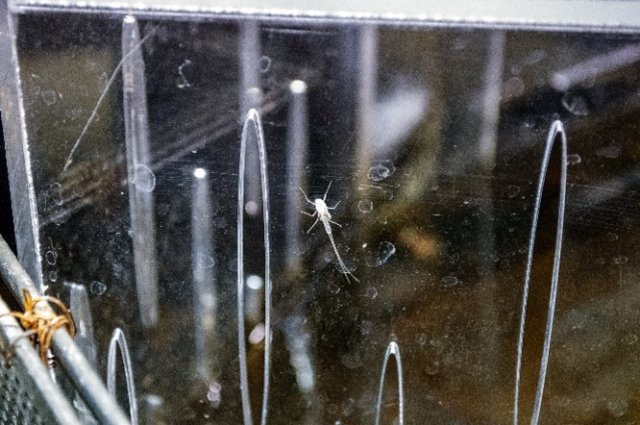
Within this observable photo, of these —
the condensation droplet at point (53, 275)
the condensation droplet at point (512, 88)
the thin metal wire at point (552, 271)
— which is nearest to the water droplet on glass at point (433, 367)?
the thin metal wire at point (552, 271)

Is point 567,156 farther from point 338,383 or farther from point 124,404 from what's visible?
point 124,404

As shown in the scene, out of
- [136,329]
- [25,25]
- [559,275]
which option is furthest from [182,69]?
[559,275]

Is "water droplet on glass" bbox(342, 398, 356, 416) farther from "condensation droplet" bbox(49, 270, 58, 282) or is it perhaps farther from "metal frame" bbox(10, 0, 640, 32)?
"metal frame" bbox(10, 0, 640, 32)

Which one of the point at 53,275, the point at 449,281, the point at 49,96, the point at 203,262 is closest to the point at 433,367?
the point at 449,281

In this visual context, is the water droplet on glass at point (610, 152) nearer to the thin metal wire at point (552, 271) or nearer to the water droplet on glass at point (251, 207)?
the thin metal wire at point (552, 271)

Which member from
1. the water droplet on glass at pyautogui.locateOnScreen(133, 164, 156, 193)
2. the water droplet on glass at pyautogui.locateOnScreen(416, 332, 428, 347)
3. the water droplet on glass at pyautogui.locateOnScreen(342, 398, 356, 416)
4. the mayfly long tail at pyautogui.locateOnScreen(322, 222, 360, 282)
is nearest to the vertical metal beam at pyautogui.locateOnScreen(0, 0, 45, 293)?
the water droplet on glass at pyautogui.locateOnScreen(133, 164, 156, 193)
